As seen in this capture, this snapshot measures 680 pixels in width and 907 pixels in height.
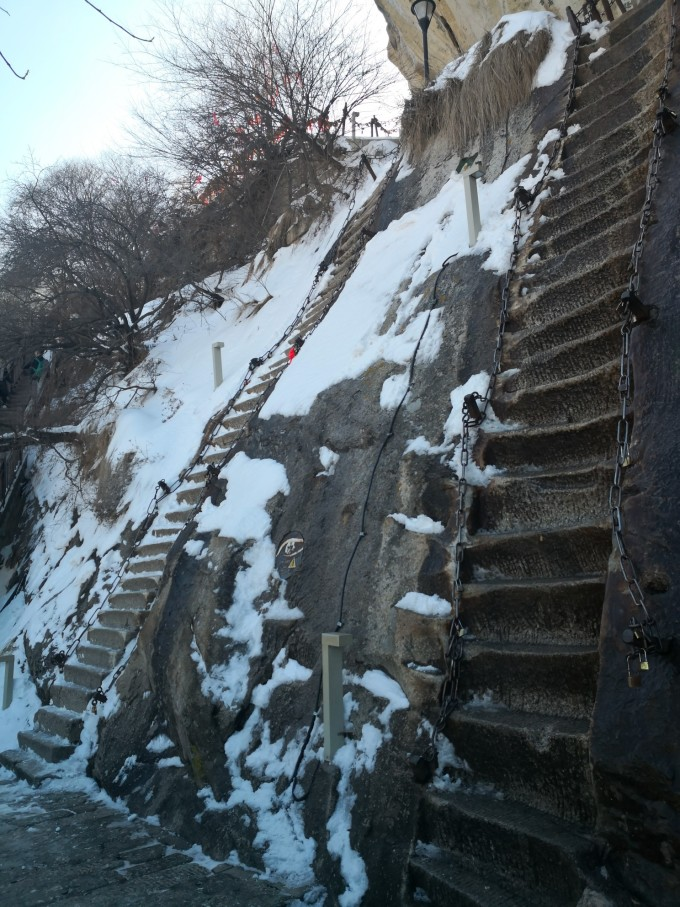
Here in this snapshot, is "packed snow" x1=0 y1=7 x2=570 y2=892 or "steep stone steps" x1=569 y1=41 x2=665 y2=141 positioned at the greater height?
"steep stone steps" x1=569 y1=41 x2=665 y2=141

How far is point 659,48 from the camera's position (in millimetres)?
6348

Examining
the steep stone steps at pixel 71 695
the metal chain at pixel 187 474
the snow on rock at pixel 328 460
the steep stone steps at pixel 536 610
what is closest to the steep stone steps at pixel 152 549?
the metal chain at pixel 187 474

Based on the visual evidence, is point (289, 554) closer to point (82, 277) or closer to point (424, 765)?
point (424, 765)

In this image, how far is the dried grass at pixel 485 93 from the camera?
7.93 m

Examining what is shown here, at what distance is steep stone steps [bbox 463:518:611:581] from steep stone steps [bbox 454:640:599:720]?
0.42 meters

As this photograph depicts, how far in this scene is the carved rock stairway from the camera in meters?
2.97

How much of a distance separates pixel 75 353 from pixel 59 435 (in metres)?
1.75

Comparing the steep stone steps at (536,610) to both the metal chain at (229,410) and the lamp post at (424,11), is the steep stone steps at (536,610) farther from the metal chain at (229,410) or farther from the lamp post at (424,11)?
the lamp post at (424,11)

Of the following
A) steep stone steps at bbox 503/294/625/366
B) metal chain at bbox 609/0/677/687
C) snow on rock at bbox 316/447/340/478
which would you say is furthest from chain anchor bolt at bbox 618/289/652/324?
snow on rock at bbox 316/447/340/478

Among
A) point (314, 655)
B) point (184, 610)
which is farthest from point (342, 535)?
point (184, 610)

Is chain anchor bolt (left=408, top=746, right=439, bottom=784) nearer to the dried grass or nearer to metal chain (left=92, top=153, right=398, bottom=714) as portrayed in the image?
metal chain (left=92, top=153, right=398, bottom=714)

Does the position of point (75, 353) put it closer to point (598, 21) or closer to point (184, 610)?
point (184, 610)

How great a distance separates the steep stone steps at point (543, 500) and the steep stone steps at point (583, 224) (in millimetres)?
2096

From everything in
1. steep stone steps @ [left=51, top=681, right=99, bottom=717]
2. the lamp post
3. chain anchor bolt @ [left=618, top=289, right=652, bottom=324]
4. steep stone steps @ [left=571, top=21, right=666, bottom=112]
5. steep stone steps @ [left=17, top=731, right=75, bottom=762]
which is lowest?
steep stone steps @ [left=17, top=731, right=75, bottom=762]
